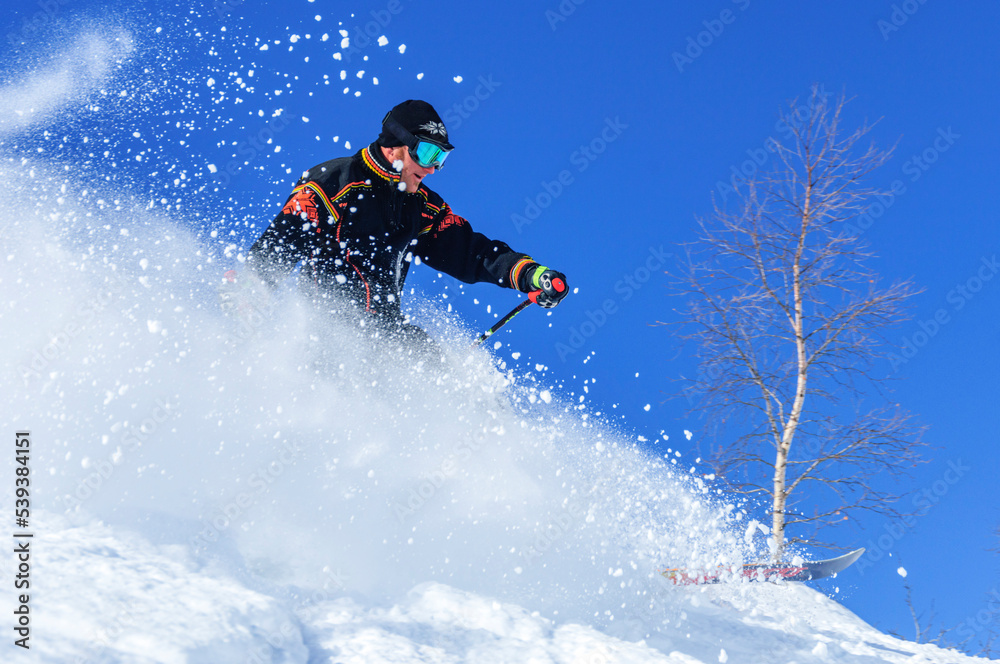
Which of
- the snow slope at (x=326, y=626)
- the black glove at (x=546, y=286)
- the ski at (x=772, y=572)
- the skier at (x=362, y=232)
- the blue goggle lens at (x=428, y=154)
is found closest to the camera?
the snow slope at (x=326, y=626)

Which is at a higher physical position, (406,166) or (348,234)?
(406,166)

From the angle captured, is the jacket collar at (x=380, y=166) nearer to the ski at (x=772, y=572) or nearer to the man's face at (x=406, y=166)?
the man's face at (x=406, y=166)

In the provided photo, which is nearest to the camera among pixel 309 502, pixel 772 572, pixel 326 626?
pixel 326 626

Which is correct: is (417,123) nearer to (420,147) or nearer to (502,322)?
(420,147)

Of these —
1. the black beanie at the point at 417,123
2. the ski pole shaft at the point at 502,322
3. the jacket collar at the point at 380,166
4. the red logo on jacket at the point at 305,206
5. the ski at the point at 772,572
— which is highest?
the black beanie at the point at 417,123

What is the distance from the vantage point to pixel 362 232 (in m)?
4.33

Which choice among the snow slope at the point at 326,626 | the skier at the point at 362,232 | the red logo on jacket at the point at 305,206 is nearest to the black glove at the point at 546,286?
the skier at the point at 362,232

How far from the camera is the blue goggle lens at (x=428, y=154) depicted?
14.1 ft

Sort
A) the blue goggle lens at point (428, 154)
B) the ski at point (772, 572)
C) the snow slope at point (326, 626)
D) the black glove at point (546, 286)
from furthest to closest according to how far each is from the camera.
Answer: the ski at point (772, 572)
the black glove at point (546, 286)
the blue goggle lens at point (428, 154)
the snow slope at point (326, 626)

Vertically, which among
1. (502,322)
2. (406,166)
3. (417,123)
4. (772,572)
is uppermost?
(417,123)

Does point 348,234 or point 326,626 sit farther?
point 348,234

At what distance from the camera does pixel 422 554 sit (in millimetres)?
3924

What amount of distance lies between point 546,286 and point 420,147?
1317 mm

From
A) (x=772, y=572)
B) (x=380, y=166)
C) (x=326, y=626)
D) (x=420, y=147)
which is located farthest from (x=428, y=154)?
(x=772, y=572)
